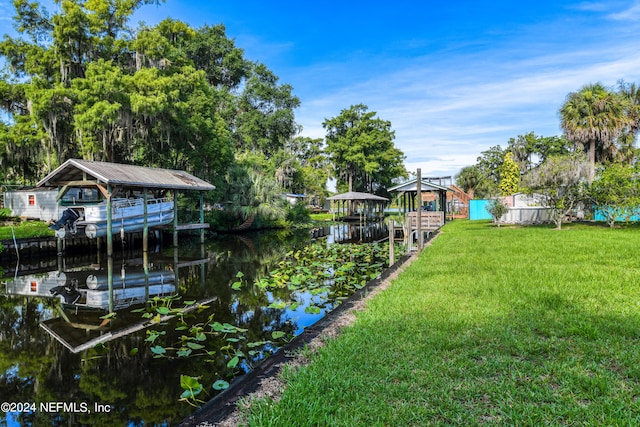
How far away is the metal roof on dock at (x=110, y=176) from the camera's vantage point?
1658cm

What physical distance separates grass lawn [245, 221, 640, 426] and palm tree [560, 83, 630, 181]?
24325 mm

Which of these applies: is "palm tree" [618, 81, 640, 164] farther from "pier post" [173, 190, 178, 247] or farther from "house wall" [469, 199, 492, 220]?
"pier post" [173, 190, 178, 247]

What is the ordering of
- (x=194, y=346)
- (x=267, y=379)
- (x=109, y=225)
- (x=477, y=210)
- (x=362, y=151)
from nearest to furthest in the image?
(x=267, y=379), (x=194, y=346), (x=109, y=225), (x=477, y=210), (x=362, y=151)

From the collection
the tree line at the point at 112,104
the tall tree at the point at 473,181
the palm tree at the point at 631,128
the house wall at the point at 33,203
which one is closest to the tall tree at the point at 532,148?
the tall tree at the point at 473,181

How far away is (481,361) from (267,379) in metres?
2.37

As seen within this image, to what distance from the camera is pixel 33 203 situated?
75.3 feet

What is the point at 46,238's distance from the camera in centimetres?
1811

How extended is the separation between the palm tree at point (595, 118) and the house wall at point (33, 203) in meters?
34.9

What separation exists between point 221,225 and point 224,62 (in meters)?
24.2

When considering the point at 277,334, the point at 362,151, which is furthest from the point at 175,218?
the point at 362,151

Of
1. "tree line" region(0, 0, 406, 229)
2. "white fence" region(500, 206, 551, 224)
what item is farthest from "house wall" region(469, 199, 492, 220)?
"tree line" region(0, 0, 406, 229)

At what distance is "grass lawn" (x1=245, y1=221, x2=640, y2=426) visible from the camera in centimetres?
320

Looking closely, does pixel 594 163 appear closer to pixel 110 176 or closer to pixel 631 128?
pixel 631 128

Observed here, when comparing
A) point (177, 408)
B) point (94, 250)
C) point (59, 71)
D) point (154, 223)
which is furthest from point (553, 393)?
point (59, 71)
